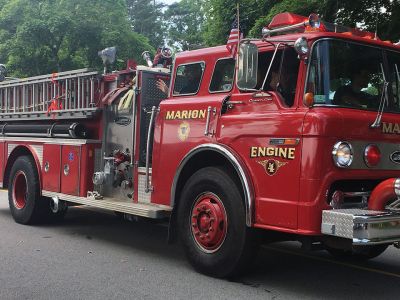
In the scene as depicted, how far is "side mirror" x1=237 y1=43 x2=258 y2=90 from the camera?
5.04m

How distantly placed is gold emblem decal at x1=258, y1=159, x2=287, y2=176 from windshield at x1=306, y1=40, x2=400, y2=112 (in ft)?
2.15

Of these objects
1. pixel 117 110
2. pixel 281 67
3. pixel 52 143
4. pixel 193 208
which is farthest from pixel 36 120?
pixel 281 67

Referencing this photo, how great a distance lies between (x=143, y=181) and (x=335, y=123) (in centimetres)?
292

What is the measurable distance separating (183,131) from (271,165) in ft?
4.74

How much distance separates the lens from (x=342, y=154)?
15.5ft

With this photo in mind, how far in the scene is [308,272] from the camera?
6.18 meters

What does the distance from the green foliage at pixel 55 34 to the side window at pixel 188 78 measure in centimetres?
2225

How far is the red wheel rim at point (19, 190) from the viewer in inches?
361

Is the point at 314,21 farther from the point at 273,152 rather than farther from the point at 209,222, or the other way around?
the point at 209,222

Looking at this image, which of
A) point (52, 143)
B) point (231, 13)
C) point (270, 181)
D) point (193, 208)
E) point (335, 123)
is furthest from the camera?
point (231, 13)

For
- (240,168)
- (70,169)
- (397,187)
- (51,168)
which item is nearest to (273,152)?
(240,168)

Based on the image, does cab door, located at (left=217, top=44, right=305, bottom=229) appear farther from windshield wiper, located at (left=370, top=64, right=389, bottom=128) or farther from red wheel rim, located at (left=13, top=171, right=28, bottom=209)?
red wheel rim, located at (left=13, top=171, right=28, bottom=209)

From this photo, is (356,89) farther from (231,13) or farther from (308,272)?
(231,13)

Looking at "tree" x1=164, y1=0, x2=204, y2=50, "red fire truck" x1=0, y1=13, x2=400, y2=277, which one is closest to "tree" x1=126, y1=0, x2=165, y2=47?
"tree" x1=164, y1=0, x2=204, y2=50
